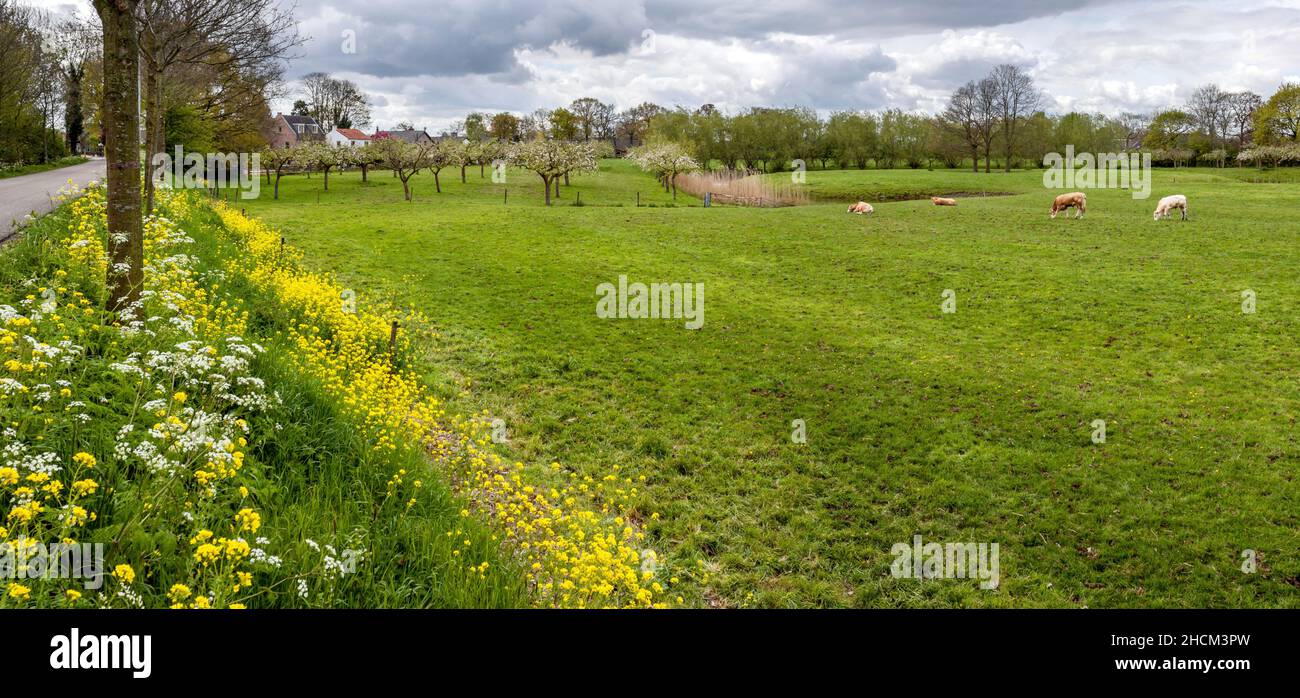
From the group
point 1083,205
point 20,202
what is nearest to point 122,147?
point 20,202

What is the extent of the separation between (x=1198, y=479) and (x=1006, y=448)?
2.57 metres

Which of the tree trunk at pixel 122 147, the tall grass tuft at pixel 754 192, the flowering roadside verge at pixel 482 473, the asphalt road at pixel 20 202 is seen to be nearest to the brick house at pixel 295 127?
the tall grass tuft at pixel 754 192

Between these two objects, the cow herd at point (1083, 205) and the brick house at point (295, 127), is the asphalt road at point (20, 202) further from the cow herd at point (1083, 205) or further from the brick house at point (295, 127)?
the brick house at point (295, 127)

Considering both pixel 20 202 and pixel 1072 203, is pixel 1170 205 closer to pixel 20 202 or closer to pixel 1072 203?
pixel 1072 203

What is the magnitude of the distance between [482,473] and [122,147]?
5.99m

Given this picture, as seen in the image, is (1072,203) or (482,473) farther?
(1072,203)

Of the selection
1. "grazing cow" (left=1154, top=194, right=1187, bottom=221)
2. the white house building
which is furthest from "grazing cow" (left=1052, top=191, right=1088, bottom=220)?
the white house building

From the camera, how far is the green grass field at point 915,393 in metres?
8.84

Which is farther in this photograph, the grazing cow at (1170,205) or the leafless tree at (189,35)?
the grazing cow at (1170,205)

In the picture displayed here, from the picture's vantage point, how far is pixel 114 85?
27.4ft

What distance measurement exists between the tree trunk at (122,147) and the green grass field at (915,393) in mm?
6003

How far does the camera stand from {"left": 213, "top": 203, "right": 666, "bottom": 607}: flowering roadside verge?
21.8 ft

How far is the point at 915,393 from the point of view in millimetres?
14250
